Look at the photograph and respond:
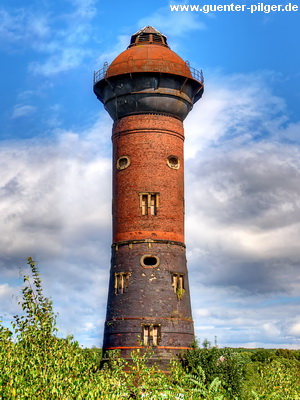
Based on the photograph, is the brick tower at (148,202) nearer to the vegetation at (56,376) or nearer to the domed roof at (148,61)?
the domed roof at (148,61)

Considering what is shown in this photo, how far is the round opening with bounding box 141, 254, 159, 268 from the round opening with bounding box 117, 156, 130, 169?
6127 mm

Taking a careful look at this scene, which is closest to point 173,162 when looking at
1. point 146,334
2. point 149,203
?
point 149,203

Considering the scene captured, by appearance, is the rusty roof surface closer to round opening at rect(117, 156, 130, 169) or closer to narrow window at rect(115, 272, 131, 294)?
round opening at rect(117, 156, 130, 169)

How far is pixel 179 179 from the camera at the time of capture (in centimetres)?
4041

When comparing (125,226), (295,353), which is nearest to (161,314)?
(125,226)

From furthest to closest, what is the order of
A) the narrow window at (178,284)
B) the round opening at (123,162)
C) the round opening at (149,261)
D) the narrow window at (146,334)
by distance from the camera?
the round opening at (123,162) < the narrow window at (178,284) < the round opening at (149,261) < the narrow window at (146,334)

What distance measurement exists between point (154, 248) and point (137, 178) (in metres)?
4.65

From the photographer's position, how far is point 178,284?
126 feet

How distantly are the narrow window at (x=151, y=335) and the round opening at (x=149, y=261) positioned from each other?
367 centimetres

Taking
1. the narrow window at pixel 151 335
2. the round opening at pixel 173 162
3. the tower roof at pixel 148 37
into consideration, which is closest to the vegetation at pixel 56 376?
the narrow window at pixel 151 335

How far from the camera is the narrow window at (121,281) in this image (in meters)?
37.7

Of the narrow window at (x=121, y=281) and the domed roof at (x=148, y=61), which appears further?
the domed roof at (x=148, y=61)

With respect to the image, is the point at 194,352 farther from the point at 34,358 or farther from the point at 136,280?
the point at 34,358

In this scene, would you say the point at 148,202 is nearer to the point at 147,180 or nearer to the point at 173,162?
the point at 147,180
